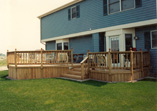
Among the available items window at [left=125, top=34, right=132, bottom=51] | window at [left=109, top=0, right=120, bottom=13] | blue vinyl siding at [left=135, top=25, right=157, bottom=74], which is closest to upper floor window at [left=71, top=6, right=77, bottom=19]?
window at [left=109, top=0, right=120, bottom=13]

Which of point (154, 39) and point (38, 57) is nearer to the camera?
point (154, 39)

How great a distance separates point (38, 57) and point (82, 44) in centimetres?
459

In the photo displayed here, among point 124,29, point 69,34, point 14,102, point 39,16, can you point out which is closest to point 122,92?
point 14,102

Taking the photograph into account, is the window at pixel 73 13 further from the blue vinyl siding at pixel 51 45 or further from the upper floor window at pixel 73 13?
the blue vinyl siding at pixel 51 45

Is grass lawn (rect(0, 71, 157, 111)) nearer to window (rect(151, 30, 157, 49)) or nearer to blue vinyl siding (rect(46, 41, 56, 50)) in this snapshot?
window (rect(151, 30, 157, 49))

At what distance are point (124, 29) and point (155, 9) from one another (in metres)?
1.98

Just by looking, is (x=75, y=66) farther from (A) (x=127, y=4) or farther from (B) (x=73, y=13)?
(B) (x=73, y=13)

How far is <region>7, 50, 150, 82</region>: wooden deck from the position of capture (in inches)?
Answer: 276

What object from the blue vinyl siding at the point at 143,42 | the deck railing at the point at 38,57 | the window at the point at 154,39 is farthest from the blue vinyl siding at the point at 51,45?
the window at the point at 154,39

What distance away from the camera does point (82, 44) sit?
11977 millimetres

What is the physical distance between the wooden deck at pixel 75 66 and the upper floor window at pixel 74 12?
173 inches

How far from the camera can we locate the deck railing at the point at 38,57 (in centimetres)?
829

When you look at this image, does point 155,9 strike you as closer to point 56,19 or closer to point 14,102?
point 14,102

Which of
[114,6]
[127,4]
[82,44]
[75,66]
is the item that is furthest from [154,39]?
[82,44]
